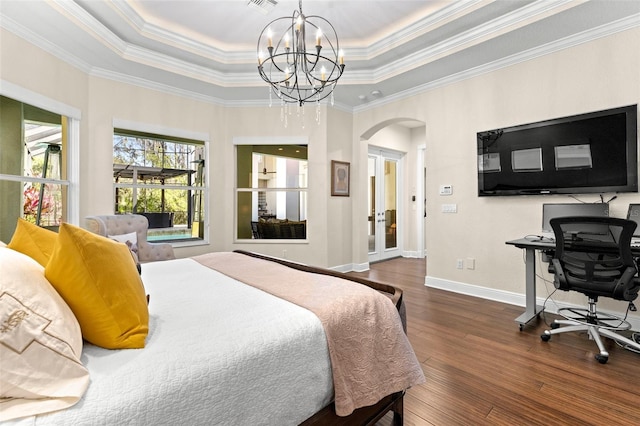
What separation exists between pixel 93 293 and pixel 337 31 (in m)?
3.60

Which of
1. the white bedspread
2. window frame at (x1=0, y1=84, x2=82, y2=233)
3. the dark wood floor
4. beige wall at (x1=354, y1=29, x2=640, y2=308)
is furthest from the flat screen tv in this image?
window frame at (x1=0, y1=84, x2=82, y2=233)

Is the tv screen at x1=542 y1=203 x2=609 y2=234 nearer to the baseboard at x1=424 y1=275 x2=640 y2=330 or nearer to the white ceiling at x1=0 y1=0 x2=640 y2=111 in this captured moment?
the baseboard at x1=424 y1=275 x2=640 y2=330

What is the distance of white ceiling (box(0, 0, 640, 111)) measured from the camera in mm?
2797

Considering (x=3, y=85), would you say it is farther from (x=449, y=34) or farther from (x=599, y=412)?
(x=599, y=412)

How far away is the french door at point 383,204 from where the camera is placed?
625cm

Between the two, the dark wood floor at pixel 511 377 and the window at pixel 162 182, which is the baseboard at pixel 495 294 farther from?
the window at pixel 162 182

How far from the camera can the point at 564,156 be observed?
3125mm

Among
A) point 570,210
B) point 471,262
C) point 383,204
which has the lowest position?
point 471,262

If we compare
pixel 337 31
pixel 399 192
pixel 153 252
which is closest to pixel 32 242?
pixel 153 252

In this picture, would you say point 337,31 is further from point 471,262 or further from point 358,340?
point 358,340

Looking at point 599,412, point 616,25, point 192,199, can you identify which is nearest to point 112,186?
point 192,199

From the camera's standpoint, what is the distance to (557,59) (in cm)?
321

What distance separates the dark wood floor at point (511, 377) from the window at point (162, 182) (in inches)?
135

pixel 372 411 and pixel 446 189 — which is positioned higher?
pixel 446 189
